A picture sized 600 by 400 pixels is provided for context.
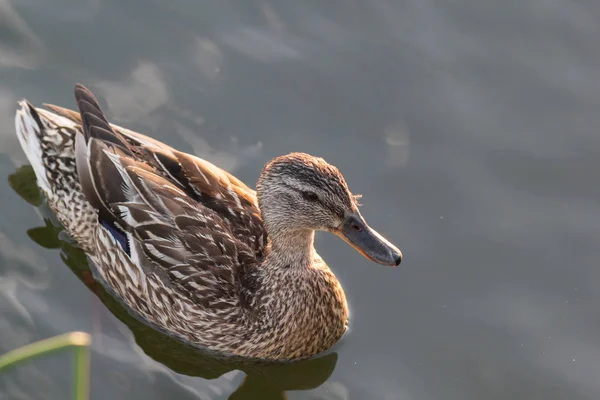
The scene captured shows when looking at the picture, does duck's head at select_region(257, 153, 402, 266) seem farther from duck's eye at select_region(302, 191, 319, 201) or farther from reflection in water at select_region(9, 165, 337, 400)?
reflection in water at select_region(9, 165, 337, 400)

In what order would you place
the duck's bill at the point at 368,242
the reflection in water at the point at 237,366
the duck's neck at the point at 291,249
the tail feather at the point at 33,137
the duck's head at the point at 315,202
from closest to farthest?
the duck's head at the point at 315,202 < the duck's bill at the point at 368,242 < the duck's neck at the point at 291,249 < the reflection in water at the point at 237,366 < the tail feather at the point at 33,137

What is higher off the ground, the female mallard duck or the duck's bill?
the duck's bill

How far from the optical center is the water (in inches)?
253

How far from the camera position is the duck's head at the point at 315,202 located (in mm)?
5824

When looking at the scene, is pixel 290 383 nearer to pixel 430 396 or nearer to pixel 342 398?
pixel 342 398

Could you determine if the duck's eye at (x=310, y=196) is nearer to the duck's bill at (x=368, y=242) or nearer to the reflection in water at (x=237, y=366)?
the duck's bill at (x=368, y=242)

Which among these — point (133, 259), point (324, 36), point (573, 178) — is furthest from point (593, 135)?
point (133, 259)

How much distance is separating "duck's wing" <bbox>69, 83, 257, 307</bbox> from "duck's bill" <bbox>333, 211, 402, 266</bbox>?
2.76 feet

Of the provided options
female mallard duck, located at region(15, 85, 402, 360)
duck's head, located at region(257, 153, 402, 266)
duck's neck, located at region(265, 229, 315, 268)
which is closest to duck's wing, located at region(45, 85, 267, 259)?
female mallard duck, located at region(15, 85, 402, 360)

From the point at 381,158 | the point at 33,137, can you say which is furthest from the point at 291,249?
the point at 33,137

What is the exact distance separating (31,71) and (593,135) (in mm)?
4807

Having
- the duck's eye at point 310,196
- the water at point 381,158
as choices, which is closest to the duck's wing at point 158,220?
the water at point 381,158

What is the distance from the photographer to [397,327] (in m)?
6.66

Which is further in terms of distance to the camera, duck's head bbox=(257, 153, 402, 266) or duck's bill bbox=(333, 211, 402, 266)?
duck's bill bbox=(333, 211, 402, 266)
